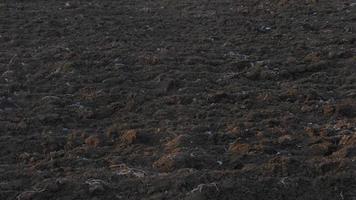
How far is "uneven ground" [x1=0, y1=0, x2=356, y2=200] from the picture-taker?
8.68 metres

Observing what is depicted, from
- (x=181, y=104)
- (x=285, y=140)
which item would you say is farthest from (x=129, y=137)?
(x=285, y=140)

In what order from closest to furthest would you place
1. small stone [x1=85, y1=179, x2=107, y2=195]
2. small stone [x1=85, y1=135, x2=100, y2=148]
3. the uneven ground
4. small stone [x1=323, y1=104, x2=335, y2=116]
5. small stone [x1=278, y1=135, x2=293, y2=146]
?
small stone [x1=85, y1=179, x2=107, y2=195]
the uneven ground
small stone [x1=278, y1=135, x2=293, y2=146]
small stone [x1=85, y1=135, x2=100, y2=148]
small stone [x1=323, y1=104, x2=335, y2=116]

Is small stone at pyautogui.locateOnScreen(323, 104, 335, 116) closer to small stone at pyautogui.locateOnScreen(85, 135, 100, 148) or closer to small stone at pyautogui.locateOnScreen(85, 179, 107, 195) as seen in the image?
small stone at pyautogui.locateOnScreen(85, 135, 100, 148)

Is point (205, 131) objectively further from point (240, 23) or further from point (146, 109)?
point (240, 23)

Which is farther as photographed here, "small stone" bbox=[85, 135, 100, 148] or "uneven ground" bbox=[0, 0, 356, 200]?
"small stone" bbox=[85, 135, 100, 148]

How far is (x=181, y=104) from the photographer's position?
12.6 m

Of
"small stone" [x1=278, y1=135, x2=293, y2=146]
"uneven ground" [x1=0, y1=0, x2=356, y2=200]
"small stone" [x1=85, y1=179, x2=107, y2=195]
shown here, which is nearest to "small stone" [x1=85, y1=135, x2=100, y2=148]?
"uneven ground" [x1=0, y1=0, x2=356, y2=200]

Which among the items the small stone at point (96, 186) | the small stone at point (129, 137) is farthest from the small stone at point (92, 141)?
the small stone at point (96, 186)

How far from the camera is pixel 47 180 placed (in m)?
8.84

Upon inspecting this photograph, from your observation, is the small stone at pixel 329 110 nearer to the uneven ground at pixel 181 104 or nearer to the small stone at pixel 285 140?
the uneven ground at pixel 181 104

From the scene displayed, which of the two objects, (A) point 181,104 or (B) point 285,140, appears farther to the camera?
(A) point 181,104

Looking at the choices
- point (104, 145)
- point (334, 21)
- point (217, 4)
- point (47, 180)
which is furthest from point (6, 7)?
point (47, 180)

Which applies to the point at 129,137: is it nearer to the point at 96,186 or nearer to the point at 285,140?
the point at 96,186

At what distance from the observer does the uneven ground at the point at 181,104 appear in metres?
8.68
